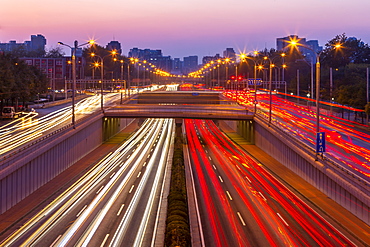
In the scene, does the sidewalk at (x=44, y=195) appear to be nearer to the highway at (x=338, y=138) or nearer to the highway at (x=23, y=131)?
the highway at (x=23, y=131)

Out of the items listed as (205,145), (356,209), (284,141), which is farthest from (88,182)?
(205,145)

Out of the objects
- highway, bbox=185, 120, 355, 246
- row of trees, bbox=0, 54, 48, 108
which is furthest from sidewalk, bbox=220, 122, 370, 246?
row of trees, bbox=0, 54, 48, 108

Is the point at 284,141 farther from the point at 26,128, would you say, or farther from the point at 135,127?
the point at 135,127

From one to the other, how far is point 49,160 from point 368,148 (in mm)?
30567

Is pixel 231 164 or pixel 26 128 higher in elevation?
pixel 26 128

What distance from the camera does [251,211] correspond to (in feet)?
90.1

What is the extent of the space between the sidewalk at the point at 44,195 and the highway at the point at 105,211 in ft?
2.13

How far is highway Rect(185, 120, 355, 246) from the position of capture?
22344 mm

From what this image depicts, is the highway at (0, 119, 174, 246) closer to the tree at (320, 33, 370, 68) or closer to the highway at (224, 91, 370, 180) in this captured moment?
the highway at (224, 91, 370, 180)

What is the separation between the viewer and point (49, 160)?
3766cm

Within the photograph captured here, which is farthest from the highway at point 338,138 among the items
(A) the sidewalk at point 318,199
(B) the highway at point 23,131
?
(B) the highway at point 23,131

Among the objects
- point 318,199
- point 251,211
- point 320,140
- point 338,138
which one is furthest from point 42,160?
point 338,138

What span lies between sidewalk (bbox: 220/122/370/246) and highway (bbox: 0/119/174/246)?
1095cm

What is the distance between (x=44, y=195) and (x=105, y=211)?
759 centimetres
